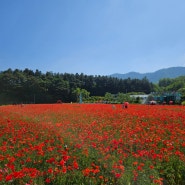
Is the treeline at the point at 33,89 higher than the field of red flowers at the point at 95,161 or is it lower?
higher

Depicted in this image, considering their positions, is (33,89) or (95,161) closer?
(95,161)

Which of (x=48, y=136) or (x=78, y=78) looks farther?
(x=78, y=78)

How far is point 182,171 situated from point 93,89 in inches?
3374

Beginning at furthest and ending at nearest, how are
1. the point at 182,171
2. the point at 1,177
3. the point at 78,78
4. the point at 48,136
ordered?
1. the point at 78,78
2. the point at 48,136
3. the point at 182,171
4. the point at 1,177

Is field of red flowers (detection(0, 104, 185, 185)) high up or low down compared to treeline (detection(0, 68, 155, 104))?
down

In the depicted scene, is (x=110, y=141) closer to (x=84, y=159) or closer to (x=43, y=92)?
(x=84, y=159)

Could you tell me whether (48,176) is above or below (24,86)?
below

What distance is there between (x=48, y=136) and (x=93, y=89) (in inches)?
3252

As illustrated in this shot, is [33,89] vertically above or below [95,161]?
above

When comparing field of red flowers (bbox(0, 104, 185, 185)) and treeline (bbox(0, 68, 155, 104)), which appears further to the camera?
treeline (bbox(0, 68, 155, 104))

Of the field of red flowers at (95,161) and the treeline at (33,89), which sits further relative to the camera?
the treeline at (33,89)

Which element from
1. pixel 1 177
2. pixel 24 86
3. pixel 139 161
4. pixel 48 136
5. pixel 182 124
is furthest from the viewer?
pixel 24 86

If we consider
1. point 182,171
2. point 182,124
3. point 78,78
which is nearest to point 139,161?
point 182,171

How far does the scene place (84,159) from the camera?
594cm
